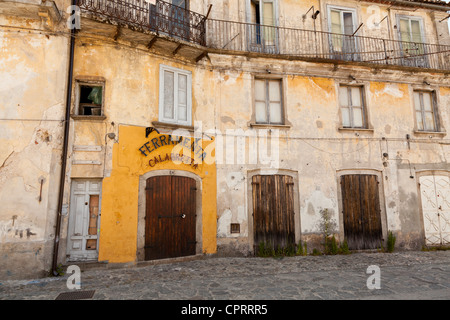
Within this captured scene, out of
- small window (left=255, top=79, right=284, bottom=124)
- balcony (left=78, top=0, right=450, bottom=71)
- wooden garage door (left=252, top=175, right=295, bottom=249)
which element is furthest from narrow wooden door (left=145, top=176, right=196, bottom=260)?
balcony (left=78, top=0, right=450, bottom=71)

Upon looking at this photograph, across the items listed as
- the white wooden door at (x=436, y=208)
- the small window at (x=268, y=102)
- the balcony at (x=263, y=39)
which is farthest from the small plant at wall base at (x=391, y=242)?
the balcony at (x=263, y=39)

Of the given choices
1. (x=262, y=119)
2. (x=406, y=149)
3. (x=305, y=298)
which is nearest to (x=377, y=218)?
(x=406, y=149)

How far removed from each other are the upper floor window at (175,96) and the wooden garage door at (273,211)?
10.4 ft

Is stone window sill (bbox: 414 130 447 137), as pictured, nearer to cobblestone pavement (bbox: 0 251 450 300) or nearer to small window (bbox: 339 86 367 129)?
small window (bbox: 339 86 367 129)

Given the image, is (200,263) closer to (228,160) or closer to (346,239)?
(228,160)

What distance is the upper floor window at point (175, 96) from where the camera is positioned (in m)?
9.07

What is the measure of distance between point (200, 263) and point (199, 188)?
226 centimetres

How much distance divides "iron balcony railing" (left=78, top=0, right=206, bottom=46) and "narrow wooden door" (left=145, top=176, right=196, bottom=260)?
4539 mm

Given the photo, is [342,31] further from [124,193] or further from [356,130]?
[124,193]

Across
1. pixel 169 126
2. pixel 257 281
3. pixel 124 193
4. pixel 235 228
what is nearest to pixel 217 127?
pixel 169 126

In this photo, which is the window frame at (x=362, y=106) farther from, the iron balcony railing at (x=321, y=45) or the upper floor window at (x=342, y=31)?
the upper floor window at (x=342, y=31)

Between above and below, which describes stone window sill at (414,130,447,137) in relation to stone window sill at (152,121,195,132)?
above

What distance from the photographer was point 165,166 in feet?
28.9

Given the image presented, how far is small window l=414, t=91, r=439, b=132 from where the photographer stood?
11.8 m
